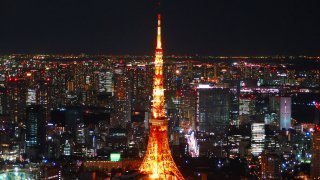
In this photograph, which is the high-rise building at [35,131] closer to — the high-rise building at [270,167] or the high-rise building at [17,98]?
the high-rise building at [17,98]

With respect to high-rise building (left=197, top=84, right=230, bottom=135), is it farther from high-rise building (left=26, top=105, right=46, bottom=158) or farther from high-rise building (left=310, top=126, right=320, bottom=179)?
high-rise building (left=310, top=126, right=320, bottom=179)

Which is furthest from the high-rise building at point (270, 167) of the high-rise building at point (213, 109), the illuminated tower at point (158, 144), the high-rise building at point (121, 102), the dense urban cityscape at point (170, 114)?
the high-rise building at point (121, 102)

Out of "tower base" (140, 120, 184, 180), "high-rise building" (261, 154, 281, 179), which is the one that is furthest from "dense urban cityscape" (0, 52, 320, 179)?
"tower base" (140, 120, 184, 180)

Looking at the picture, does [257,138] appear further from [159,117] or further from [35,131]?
[159,117]

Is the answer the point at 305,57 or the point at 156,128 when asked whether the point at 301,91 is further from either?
the point at 156,128

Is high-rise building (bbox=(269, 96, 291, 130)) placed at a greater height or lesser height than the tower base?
greater

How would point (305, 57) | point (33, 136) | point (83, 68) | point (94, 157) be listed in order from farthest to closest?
point (83, 68) < point (305, 57) < point (33, 136) < point (94, 157)

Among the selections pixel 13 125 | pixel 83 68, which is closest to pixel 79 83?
pixel 83 68
